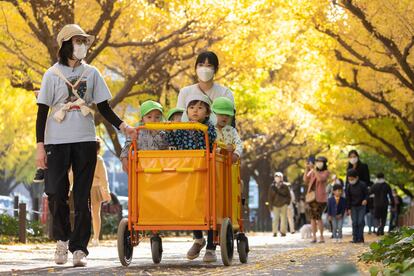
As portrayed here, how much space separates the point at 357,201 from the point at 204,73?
8917 millimetres

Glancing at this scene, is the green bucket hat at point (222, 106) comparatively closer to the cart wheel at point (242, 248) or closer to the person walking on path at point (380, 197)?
the cart wheel at point (242, 248)

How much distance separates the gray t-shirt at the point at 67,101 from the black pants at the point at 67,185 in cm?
8

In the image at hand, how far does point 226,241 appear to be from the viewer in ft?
33.2

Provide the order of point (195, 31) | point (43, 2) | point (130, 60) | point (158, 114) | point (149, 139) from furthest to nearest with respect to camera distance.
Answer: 1. point (130, 60)
2. point (195, 31)
3. point (43, 2)
4. point (158, 114)
5. point (149, 139)

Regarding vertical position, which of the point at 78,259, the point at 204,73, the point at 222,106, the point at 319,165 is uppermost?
the point at 319,165

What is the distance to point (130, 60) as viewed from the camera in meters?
31.2

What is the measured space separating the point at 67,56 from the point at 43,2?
11.7 meters

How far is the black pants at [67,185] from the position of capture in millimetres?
10047

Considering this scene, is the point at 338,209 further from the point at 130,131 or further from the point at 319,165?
the point at 130,131

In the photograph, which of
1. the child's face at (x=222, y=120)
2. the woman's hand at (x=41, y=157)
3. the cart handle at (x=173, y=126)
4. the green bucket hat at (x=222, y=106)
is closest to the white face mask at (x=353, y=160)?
the child's face at (x=222, y=120)

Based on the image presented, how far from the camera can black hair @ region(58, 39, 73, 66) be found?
1022 cm

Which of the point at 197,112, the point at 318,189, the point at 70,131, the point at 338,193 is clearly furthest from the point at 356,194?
the point at 70,131

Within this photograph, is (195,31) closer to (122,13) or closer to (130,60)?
(122,13)

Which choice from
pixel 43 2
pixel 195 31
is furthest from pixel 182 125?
pixel 195 31
